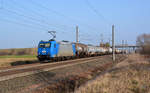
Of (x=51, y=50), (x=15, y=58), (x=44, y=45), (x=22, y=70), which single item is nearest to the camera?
(x=22, y=70)

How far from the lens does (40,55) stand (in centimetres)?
2378

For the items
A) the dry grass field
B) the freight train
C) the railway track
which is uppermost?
the freight train

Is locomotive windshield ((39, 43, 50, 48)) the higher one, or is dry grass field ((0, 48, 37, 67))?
locomotive windshield ((39, 43, 50, 48))

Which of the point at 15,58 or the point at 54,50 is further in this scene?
the point at 15,58

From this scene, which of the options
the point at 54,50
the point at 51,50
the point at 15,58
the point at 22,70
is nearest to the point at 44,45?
the point at 51,50

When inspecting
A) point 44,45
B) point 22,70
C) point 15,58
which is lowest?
point 15,58

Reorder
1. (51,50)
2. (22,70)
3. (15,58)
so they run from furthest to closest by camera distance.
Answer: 1. (15,58)
2. (51,50)
3. (22,70)

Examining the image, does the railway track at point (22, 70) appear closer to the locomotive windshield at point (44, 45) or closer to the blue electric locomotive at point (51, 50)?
the blue electric locomotive at point (51, 50)

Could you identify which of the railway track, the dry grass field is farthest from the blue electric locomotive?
the railway track

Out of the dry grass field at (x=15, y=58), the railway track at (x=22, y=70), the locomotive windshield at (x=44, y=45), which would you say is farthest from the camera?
the dry grass field at (x=15, y=58)

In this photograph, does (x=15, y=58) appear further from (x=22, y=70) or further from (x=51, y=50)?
(x=22, y=70)

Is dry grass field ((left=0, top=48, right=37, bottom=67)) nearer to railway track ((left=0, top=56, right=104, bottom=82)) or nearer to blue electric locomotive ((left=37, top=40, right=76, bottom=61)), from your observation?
blue electric locomotive ((left=37, top=40, right=76, bottom=61))

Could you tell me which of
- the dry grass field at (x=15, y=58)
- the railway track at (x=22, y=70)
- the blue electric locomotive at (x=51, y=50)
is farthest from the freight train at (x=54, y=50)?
the railway track at (x=22, y=70)

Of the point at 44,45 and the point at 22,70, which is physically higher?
the point at 44,45
